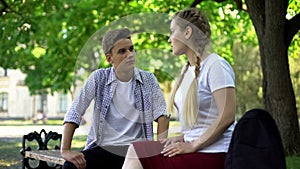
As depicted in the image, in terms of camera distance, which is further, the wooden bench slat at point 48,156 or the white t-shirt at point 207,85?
the wooden bench slat at point 48,156

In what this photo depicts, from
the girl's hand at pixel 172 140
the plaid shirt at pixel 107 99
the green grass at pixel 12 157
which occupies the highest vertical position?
the plaid shirt at pixel 107 99

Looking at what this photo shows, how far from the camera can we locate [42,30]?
48.5 feet

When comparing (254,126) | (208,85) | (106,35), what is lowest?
(254,126)

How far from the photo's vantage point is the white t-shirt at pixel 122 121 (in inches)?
107

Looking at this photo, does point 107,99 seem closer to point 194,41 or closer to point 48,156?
point 194,41

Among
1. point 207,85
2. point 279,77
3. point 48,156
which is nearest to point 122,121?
point 207,85

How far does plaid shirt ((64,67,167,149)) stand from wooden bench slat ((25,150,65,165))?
1226 mm

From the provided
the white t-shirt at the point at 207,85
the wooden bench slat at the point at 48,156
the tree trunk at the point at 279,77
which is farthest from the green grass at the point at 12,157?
the white t-shirt at the point at 207,85

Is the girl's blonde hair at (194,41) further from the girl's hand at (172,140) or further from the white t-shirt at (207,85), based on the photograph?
the girl's hand at (172,140)

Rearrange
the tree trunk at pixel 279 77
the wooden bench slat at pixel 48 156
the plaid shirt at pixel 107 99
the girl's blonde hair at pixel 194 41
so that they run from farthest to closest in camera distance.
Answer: the tree trunk at pixel 279 77 → the wooden bench slat at pixel 48 156 → the plaid shirt at pixel 107 99 → the girl's blonde hair at pixel 194 41

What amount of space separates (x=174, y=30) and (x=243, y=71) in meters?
26.3

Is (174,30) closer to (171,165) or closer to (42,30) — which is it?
(171,165)

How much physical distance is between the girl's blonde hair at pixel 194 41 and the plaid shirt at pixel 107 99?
0.89 ft

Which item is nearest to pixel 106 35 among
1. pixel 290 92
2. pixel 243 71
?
pixel 290 92
